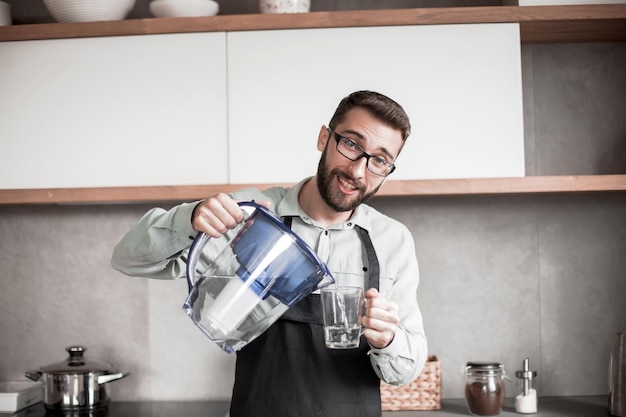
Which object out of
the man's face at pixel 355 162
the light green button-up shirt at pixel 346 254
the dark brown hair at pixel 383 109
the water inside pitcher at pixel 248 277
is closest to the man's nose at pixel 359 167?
the man's face at pixel 355 162

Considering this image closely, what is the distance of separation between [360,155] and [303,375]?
54 cm

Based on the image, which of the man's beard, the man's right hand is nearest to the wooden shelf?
the man's beard

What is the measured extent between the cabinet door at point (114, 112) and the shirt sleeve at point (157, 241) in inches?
30.9

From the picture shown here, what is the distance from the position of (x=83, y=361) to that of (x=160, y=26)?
1.10 m

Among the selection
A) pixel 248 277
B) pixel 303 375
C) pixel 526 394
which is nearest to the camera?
pixel 248 277

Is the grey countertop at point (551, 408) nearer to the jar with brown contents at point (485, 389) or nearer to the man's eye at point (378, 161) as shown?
the jar with brown contents at point (485, 389)

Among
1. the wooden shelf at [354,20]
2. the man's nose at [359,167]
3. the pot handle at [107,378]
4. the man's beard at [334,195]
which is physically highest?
the wooden shelf at [354,20]

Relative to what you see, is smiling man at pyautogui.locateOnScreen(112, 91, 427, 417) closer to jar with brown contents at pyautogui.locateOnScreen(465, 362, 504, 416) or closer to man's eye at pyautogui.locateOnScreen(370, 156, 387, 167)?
man's eye at pyautogui.locateOnScreen(370, 156, 387, 167)

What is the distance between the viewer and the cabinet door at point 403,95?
2516 mm

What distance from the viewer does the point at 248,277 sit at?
1437mm

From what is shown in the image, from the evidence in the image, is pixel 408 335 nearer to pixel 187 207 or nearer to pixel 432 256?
pixel 187 207

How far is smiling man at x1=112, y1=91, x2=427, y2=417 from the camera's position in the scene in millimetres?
1780

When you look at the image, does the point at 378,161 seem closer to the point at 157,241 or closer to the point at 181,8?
the point at 157,241

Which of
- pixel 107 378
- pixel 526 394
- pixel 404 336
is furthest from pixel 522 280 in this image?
pixel 107 378
